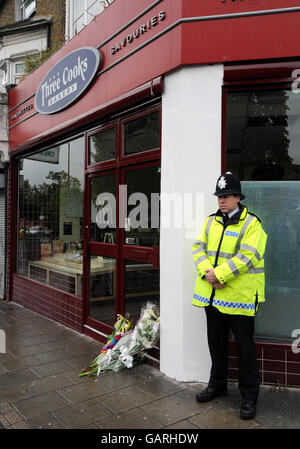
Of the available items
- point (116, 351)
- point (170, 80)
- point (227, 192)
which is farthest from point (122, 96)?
point (116, 351)

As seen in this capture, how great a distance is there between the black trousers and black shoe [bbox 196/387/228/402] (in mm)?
40

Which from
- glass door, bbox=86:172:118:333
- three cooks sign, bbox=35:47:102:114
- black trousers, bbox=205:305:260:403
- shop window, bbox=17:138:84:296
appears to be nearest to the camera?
black trousers, bbox=205:305:260:403

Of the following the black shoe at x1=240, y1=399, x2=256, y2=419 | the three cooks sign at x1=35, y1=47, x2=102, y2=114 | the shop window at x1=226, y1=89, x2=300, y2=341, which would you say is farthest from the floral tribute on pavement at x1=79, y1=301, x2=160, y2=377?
the three cooks sign at x1=35, y1=47, x2=102, y2=114

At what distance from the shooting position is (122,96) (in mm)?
4496

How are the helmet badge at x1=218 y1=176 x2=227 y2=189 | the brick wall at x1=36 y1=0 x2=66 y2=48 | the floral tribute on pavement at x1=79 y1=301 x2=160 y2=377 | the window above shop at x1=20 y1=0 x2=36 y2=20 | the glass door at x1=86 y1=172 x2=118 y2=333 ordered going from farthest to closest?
the window above shop at x1=20 y1=0 x2=36 y2=20 < the brick wall at x1=36 y1=0 x2=66 y2=48 < the glass door at x1=86 y1=172 x2=118 y2=333 < the floral tribute on pavement at x1=79 y1=301 x2=160 y2=377 < the helmet badge at x1=218 y1=176 x2=227 y2=189

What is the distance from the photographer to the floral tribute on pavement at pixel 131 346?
13.2ft

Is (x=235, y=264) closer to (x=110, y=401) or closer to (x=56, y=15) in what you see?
→ (x=110, y=401)

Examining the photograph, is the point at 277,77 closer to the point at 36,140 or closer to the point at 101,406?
the point at 101,406

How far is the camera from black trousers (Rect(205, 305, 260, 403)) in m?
3.10

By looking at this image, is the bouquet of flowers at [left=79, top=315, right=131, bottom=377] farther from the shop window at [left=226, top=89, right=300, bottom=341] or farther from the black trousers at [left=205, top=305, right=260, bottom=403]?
the shop window at [left=226, top=89, right=300, bottom=341]

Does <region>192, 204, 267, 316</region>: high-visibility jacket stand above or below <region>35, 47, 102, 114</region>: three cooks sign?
below

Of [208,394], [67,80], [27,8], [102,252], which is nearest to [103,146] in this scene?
[67,80]

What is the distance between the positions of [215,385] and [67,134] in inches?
175

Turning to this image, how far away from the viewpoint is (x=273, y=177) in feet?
12.3
